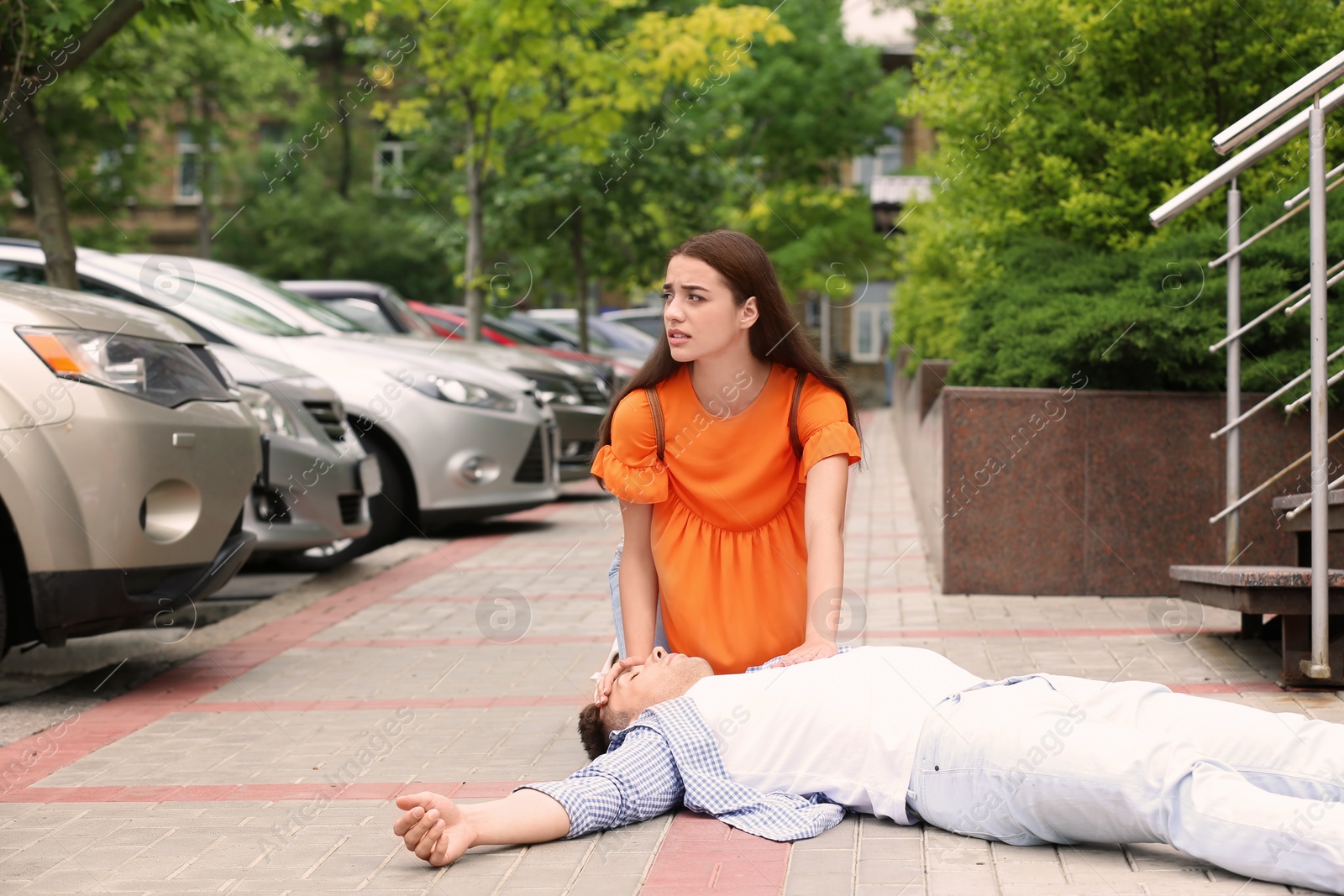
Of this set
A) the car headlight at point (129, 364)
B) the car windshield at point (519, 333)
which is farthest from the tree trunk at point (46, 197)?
the car windshield at point (519, 333)

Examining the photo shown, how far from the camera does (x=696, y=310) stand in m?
3.96

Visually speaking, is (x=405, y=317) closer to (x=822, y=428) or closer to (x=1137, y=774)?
(x=822, y=428)

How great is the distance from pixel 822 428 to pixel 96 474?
2.63m

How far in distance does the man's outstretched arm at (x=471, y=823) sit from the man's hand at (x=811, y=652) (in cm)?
68

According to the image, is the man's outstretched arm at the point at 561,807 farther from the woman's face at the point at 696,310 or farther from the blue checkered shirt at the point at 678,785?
the woman's face at the point at 696,310

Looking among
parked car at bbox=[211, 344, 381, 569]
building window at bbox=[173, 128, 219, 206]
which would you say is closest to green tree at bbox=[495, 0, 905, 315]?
parked car at bbox=[211, 344, 381, 569]

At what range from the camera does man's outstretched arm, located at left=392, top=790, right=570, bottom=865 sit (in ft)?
10.6

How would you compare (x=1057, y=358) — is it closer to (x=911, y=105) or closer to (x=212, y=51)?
(x=911, y=105)

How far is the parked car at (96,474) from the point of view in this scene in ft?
16.5

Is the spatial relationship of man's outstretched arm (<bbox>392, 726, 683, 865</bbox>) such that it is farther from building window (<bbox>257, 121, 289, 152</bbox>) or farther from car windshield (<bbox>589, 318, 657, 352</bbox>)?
building window (<bbox>257, 121, 289, 152</bbox>)

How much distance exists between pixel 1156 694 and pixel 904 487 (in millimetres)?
10262

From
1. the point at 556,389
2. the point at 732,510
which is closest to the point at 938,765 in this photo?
the point at 732,510

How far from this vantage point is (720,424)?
410 cm

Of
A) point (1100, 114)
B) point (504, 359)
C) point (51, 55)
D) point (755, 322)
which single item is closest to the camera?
point (755, 322)
